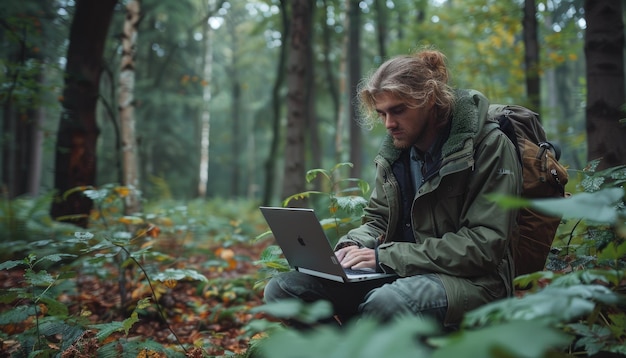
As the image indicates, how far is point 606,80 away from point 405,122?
1.92m

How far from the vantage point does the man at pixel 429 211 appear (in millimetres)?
2268

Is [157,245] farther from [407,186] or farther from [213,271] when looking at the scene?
[407,186]

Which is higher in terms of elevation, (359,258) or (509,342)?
(509,342)

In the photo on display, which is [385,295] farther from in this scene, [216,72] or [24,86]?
[216,72]

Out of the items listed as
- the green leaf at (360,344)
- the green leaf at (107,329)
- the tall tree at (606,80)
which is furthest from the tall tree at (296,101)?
the green leaf at (360,344)

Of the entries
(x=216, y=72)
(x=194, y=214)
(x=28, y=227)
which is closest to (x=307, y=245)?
(x=194, y=214)

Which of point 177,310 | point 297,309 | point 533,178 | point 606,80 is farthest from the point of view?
point 177,310

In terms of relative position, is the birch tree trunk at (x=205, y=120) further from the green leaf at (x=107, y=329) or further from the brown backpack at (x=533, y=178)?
Result: the brown backpack at (x=533, y=178)

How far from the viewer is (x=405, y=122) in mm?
2762

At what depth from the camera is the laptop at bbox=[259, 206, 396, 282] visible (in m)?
2.33

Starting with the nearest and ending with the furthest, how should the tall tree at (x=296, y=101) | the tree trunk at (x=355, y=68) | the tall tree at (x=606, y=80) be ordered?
the tall tree at (x=606, y=80) < the tall tree at (x=296, y=101) < the tree trunk at (x=355, y=68)

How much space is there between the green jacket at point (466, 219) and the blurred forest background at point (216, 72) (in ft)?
5.21

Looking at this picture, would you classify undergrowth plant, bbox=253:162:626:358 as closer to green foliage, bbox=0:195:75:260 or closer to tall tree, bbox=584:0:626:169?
tall tree, bbox=584:0:626:169

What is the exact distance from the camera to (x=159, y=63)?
17.0 metres
